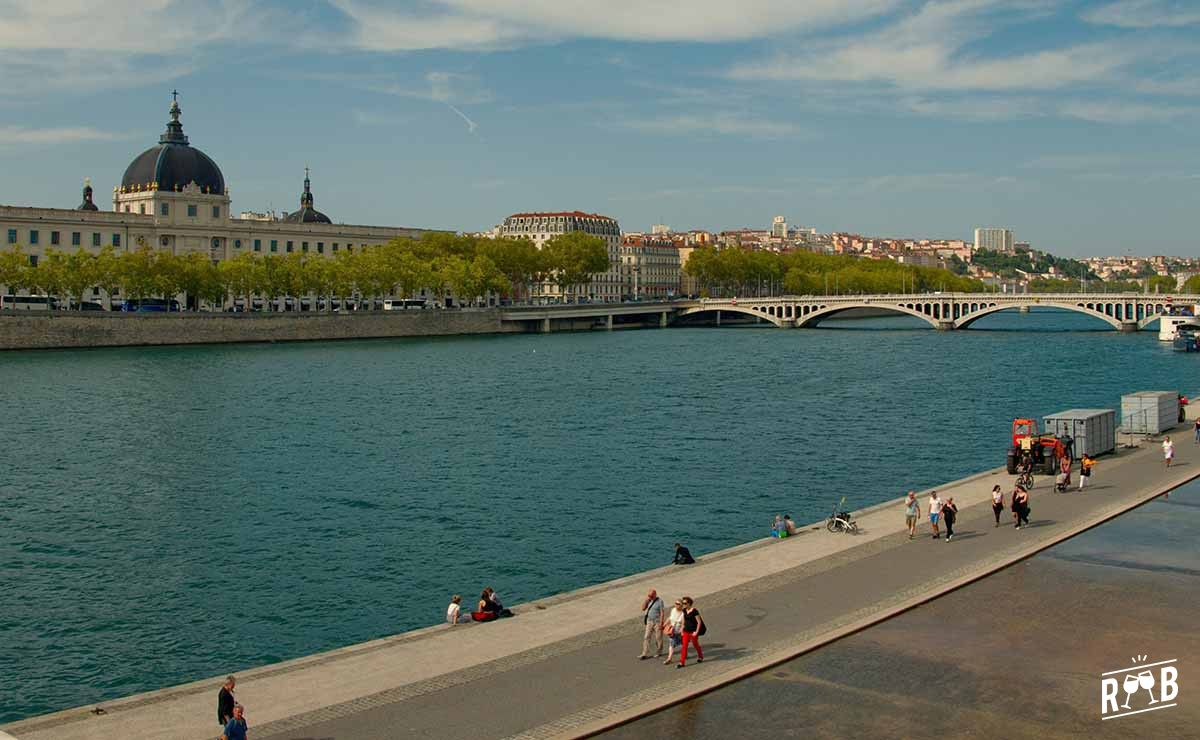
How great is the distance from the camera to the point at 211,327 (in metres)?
110

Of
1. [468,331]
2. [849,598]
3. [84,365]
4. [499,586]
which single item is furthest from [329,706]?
[468,331]

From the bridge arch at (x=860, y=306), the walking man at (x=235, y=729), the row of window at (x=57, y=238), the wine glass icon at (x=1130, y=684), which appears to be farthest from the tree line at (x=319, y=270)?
the wine glass icon at (x=1130, y=684)

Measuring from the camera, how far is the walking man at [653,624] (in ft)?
63.0

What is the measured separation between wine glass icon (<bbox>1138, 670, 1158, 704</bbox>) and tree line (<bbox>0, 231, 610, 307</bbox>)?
4170 inches

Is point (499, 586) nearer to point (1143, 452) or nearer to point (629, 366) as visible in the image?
point (1143, 452)

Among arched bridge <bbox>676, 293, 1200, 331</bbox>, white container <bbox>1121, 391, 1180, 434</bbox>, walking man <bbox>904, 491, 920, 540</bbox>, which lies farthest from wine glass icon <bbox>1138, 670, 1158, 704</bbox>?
arched bridge <bbox>676, 293, 1200, 331</bbox>

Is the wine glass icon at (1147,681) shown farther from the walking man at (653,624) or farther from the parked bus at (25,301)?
the parked bus at (25,301)

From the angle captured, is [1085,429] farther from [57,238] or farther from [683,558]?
[57,238]

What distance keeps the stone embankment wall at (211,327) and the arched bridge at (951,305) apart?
4451 centimetres

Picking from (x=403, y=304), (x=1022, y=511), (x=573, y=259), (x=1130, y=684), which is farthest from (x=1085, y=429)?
(x=573, y=259)

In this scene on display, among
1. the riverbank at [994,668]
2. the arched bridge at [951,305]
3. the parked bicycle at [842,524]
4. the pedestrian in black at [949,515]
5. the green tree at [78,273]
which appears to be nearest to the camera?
the riverbank at [994,668]

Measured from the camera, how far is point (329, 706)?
17219mm

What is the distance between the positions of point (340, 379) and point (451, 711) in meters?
64.9

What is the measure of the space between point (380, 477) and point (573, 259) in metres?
131
